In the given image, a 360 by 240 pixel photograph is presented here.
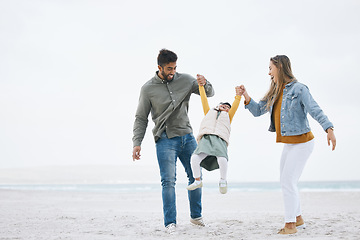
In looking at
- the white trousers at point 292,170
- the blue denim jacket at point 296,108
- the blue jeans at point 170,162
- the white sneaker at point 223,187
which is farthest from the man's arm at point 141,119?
the white trousers at point 292,170

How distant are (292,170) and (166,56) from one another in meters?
2.11

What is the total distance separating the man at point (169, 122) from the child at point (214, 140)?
0.40 meters

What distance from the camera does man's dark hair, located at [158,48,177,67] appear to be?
4611 millimetres

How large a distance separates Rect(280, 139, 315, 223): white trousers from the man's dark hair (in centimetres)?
182

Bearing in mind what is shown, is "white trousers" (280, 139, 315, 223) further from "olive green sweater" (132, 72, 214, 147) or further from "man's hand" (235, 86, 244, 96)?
"olive green sweater" (132, 72, 214, 147)

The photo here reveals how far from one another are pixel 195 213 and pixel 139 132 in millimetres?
1405

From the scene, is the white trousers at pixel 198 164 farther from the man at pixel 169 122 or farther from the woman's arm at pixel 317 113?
the woman's arm at pixel 317 113

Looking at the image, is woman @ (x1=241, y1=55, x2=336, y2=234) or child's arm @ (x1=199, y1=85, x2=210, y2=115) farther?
child's arm @ (x1=199, y1=85, x2=210, y2=115)

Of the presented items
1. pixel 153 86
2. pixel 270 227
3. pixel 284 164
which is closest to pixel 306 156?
pixel 284 164

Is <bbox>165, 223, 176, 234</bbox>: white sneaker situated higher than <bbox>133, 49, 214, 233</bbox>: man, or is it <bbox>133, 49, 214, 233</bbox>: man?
<bbox>133, 49, 214, 233</bbox>: man

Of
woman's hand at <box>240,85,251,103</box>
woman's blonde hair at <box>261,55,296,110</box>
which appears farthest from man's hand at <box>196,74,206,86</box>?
woman's blonde hair at <box>261,55,296,110</box>

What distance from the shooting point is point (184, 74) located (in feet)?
16.7

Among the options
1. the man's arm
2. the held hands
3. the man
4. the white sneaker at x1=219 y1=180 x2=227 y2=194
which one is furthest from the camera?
the man's arm

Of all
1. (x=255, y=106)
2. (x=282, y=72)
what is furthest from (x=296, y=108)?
(x=255, y=106)
